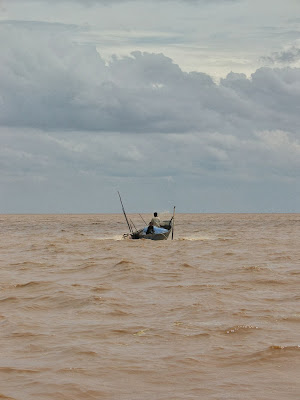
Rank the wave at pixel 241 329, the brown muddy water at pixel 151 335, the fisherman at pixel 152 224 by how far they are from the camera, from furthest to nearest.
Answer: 1. the fisherman at pixel 152 224
2. the wave at pixel 241 329
3. the brown muddy water at pixel 151 335

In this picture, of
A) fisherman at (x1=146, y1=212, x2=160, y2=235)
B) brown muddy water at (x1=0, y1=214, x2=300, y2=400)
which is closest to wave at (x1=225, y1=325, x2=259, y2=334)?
brown muddy water at (x1=0, y1=214, x2=300, y2=400)

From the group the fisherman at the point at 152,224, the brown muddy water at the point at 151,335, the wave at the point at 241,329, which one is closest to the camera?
the brown muddy water at the point at 151,335

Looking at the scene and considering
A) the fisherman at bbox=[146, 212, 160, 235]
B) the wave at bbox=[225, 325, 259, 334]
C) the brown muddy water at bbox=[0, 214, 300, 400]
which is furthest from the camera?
the fisherman at bbox=[146, 212, 160, 235]

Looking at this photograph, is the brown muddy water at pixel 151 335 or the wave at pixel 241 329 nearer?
the brown muddy water at pixel 151 335

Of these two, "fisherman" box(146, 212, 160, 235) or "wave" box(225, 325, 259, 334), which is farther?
"fisherman" box(146, 212, 160, 235)

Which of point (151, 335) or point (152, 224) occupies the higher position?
point (152, 224)

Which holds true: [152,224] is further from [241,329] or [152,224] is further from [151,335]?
[151,335]

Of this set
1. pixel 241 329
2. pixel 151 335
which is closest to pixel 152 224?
pixel 241 329

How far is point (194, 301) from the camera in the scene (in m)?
13.7

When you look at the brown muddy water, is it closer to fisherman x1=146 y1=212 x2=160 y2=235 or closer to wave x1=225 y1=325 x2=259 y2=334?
wave x1=225 y1=325 x2=259 y2=334

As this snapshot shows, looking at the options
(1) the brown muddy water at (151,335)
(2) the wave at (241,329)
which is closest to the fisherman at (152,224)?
(1) the brown muddy water at (151,335)

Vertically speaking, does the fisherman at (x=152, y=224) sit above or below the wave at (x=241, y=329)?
above

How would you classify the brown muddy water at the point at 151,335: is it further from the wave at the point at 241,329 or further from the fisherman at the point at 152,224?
the fisherman at the point at 152,224

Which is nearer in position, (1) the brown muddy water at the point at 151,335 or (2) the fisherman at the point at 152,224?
(1) the brown muddy water at the point at 151,335
